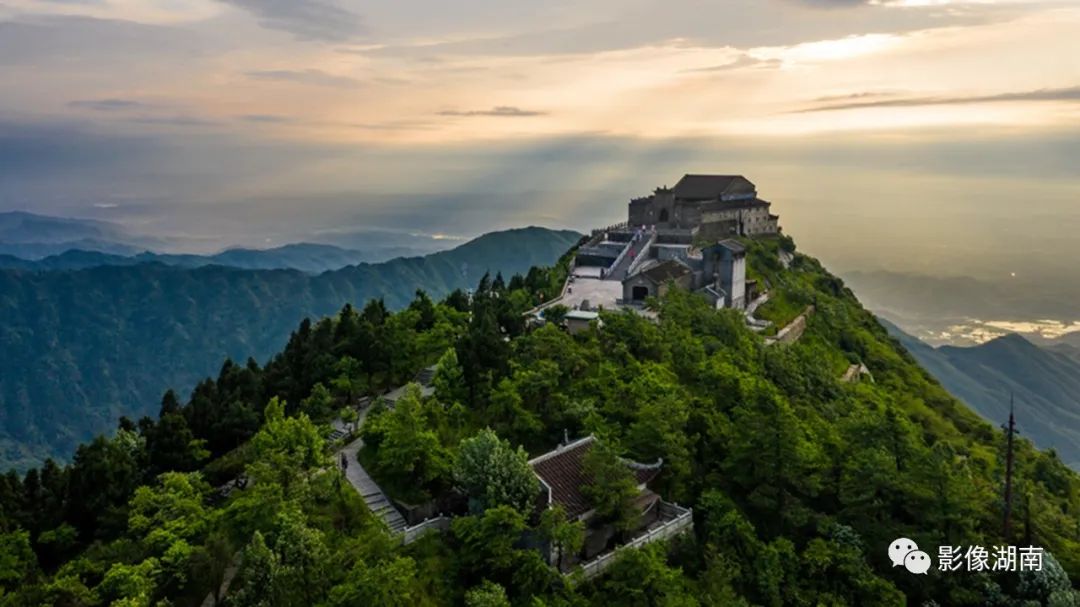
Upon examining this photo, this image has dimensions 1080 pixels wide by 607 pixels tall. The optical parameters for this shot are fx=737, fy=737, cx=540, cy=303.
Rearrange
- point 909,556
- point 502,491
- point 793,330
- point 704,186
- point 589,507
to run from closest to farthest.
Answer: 1. point 502,491
2. point 589,507
3. point 909,556
4. point 793,330
5. point 704,186

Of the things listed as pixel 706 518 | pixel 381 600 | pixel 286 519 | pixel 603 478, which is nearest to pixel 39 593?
pixel 286 519

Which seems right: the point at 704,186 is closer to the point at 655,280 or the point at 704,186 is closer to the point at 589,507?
the point at 655,280

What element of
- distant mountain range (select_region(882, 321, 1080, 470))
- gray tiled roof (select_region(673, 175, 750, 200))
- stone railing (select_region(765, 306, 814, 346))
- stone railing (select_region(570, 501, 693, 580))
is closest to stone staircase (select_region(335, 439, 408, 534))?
stone railing (select_region(570, 501, 693, 580))

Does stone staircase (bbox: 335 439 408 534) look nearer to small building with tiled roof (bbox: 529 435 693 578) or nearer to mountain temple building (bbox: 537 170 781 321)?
small building with tiled roof (bbox: 529 435 693 578)

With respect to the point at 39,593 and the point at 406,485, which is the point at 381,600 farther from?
the point at 39,593

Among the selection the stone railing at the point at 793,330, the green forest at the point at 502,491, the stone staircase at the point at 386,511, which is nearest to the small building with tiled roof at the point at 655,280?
the stone railing at the point at 793,330

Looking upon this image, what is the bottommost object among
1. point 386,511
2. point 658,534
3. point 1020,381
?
point 1020,381

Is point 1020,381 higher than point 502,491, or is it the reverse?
point 502,491

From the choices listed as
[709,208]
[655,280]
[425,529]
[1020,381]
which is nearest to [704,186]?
[709,208]
